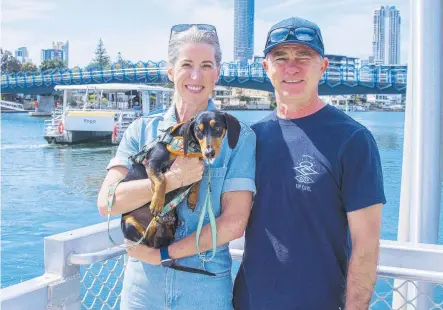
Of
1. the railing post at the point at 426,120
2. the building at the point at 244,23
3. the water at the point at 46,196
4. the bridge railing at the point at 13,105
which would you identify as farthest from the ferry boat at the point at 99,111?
the building at the point at 244,23

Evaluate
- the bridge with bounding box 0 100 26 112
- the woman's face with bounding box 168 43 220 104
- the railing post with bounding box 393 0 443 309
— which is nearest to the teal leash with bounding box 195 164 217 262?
A: the woman's face with bounding box 168 43 220 104

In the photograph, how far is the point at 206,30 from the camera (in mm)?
1947

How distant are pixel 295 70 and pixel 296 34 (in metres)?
0.12

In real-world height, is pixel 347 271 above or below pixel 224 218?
below

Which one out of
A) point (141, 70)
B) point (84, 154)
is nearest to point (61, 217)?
point (84, 154)

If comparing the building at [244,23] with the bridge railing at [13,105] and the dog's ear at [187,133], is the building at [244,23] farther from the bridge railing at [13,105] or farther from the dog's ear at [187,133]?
the dog's ear at [187,133]

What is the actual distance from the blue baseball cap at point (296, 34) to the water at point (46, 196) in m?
7.34

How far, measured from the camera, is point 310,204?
1.79 meters

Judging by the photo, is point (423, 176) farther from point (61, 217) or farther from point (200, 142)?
point (61, 217)

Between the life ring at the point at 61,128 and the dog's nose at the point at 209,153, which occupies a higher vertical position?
the dog's nose at the point at 209,153

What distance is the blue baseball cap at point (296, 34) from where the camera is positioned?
188 centimetres

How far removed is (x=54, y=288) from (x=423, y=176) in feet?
6.07

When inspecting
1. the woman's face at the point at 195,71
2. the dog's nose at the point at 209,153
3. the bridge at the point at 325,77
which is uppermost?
the bridge at the point at 325,77

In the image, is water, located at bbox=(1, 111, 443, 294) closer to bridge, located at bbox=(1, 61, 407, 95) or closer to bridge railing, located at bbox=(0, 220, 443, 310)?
bridge, located at bbox=(1, 61, 407, 95)
